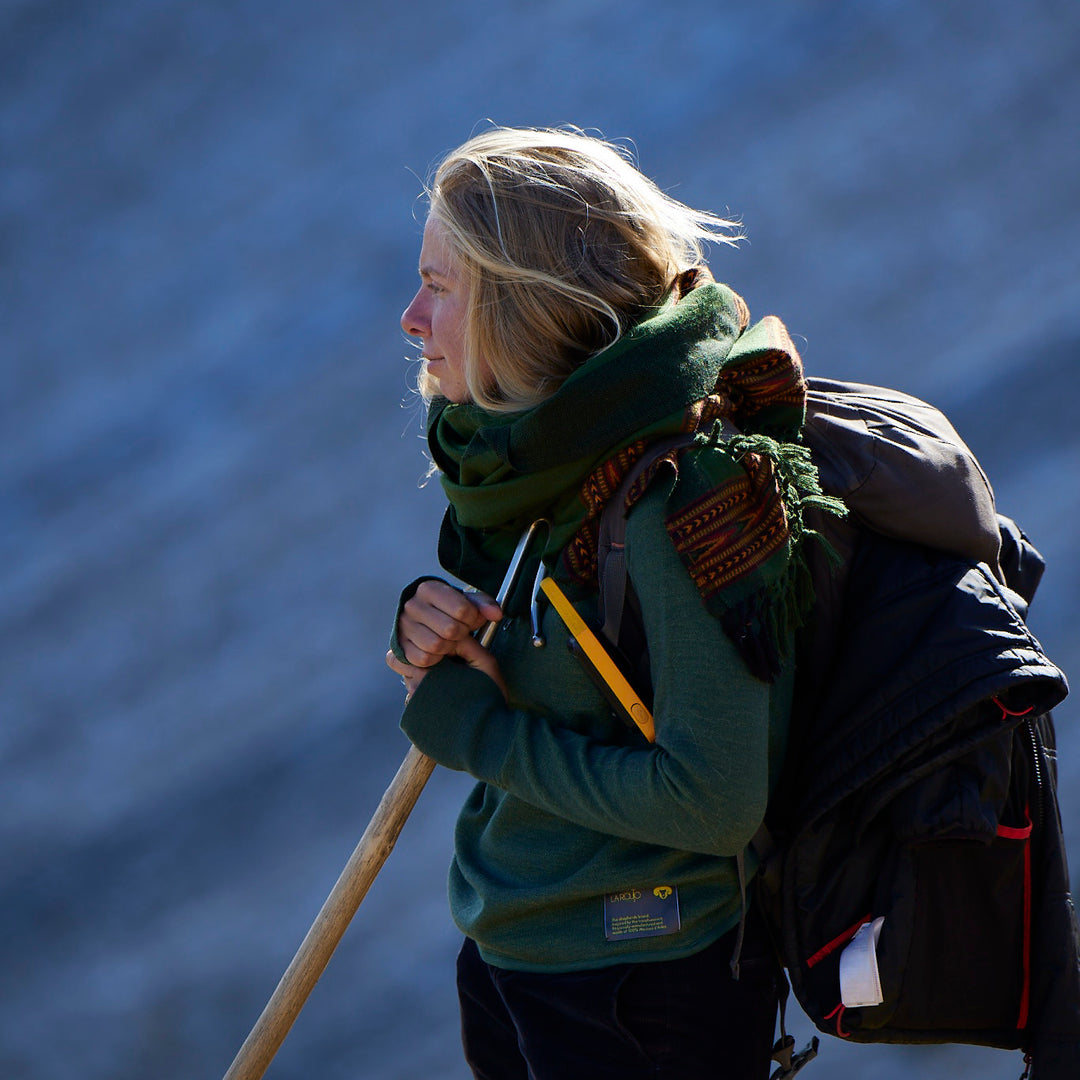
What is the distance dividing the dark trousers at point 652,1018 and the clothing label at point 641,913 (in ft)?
0.10

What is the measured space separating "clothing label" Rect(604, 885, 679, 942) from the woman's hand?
0.67 ft

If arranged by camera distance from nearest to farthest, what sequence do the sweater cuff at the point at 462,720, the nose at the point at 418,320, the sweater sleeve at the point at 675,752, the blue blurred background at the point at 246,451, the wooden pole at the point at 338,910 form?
the sweater sleeve at the point at 675,752
the sweater cuff at the point at 462,720
the nose at the point at 418,320
the wooden pole at the point at 338,910
the blue blurred background at the point at 246,451

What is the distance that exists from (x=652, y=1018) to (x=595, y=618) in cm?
32

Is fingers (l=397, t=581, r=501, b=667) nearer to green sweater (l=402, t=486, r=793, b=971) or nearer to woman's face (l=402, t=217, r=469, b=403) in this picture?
green sweater (l=402, t=486, r=793, b=971)

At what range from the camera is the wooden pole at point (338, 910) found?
4.19ft

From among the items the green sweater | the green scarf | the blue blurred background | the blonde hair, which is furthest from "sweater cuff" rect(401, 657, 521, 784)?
the blue blurred background

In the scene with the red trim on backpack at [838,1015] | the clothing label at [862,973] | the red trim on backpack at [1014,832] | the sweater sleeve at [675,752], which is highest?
the sweater sleeve at [675,752]

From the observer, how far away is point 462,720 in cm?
108

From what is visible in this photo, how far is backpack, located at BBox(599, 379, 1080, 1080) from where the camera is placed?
100cm

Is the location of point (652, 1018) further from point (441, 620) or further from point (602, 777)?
point (441, 620)

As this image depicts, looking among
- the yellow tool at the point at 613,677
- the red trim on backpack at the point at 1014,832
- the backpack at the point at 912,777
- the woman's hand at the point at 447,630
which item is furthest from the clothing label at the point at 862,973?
the woman's hand at the point at 447,630

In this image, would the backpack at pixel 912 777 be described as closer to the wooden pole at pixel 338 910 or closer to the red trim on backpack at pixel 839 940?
the red trim on backpack at pixel 839 940

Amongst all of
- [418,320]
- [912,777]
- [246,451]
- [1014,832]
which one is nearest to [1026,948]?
[1014,832]

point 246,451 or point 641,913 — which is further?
point 246,451
